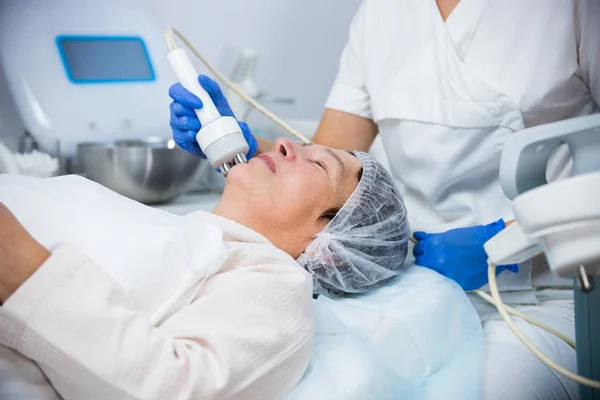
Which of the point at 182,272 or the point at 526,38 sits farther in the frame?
the point at 526,38

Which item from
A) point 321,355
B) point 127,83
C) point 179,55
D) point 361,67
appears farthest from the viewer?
point 127,83

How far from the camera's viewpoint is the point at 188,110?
1.27 m

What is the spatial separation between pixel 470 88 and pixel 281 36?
109cm

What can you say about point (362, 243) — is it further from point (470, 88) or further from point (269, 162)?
point (470, 88)

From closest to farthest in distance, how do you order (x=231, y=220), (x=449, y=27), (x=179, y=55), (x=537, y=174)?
1. (x=537, y=174)
2. (x=231, y=220)
3. (x=179, y=55)
4. (x=449, y=27)

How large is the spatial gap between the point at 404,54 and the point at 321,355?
2.69ft

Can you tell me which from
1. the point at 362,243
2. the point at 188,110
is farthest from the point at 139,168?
the point at 362,243

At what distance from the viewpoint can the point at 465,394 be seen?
3.51 feet

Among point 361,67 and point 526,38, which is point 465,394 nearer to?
point 526,38

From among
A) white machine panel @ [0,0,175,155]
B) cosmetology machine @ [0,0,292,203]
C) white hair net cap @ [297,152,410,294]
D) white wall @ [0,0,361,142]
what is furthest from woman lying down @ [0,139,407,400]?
white wall @ [0,0,361,142]

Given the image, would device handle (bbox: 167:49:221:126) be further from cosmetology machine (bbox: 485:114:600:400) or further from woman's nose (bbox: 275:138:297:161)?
cosmetology machine (bbox: 485:114:600:400)

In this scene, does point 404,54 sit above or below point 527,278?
above

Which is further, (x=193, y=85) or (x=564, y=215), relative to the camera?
(x=193, y=85)

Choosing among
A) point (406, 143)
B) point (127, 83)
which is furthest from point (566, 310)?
point (127, 83)
